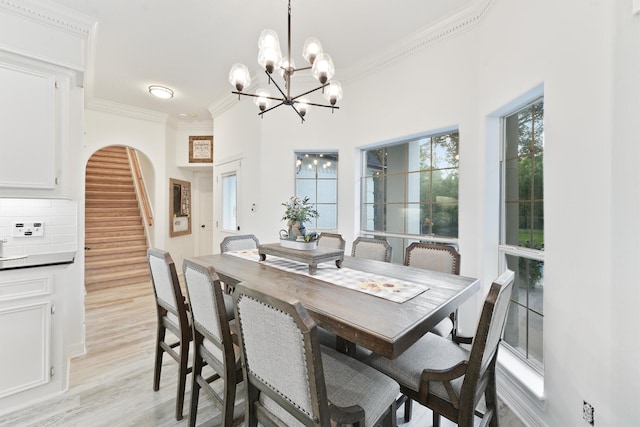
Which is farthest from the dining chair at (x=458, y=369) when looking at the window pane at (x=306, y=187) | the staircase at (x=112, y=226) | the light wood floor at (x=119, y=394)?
the staircase at (x=112, y=226)

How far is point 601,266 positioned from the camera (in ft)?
4.27

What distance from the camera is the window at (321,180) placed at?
12.6 ft

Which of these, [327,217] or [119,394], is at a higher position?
[327,217]

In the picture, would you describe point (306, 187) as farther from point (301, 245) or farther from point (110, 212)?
point (110, 212)

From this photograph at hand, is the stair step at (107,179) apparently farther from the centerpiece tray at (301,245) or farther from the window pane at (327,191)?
the centerpiece tray at (301,245)

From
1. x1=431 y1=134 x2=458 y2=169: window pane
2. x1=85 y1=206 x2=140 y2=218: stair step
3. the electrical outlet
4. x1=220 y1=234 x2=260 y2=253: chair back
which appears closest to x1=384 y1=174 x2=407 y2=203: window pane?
x1=431 y1=134 x2=458 y2=169: window pane

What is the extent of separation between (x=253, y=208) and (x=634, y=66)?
356cm

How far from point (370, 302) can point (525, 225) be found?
1538mm

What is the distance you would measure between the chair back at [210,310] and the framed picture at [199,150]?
14.6 feet

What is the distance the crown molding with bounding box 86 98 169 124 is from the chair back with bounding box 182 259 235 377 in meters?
4.32

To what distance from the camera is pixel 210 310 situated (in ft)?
4.64

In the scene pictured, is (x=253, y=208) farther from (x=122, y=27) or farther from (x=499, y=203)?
(x=499, y=203)

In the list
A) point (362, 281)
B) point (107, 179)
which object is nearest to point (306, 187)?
point (362, 281)

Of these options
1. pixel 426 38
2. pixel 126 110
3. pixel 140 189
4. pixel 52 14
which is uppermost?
pixel 426 38
